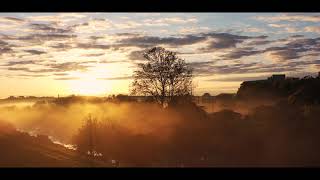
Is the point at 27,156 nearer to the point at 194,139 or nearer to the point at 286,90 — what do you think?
the point at 194,139

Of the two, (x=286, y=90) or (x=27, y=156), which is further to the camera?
(x=286, y=90)

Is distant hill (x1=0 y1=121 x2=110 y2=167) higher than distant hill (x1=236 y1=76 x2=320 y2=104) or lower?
lower

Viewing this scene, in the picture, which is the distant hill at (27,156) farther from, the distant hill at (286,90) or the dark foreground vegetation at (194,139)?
the distant hill at (286,90)

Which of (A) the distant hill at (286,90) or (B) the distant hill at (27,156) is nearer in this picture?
(B) the distant hill at (27,156)

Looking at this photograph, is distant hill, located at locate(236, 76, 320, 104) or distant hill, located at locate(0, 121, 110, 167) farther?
distant hill, located at locate(236, 76, 320, 104)

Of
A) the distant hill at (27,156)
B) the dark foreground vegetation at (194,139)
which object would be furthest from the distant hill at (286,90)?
A: the distant hill at (27,156)

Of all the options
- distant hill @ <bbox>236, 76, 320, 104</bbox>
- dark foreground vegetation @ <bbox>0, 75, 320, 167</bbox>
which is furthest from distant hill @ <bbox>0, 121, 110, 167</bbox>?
distant hill @ <bbox>236, 76, 320, 104</bbox>

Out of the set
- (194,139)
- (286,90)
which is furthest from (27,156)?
(286,90)

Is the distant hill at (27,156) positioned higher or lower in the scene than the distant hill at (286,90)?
lower

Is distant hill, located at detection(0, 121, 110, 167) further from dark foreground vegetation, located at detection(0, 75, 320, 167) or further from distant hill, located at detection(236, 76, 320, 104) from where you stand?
distant hill, located at detection(236, 76, 320, 104)
